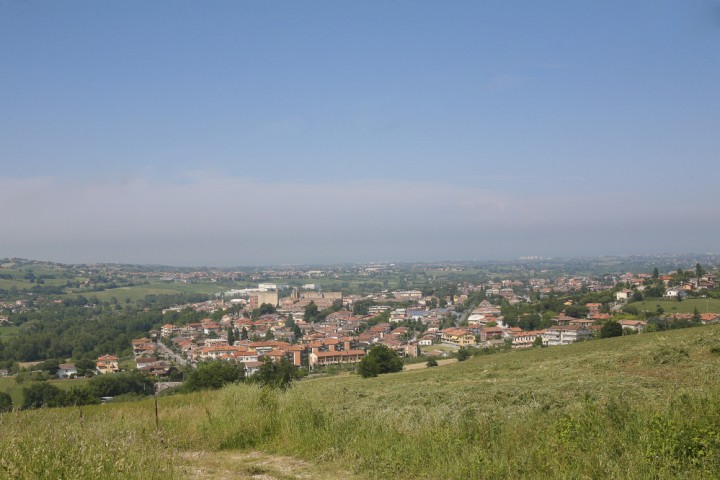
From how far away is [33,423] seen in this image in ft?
20.9

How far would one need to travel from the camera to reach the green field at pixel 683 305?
152 ft

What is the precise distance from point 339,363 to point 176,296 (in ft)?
272

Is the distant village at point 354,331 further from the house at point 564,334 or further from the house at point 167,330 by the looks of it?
the house at point 167,330

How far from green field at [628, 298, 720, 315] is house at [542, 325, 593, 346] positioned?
7799mm

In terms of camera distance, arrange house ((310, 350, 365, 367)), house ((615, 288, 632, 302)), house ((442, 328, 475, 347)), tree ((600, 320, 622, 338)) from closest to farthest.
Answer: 1. tree ((600, 320, 622, 338))
2. house ((310, 350, 365, 367))
3. house ((442, 328, 475, 347))
4. house ((615, 288, 632, 302))

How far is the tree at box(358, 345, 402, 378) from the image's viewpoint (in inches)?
1155

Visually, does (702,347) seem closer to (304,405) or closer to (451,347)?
Result: (304,405)

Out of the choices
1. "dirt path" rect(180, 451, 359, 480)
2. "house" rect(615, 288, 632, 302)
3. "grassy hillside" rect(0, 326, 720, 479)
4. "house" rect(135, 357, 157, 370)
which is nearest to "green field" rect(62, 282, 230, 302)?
"house" rect(135, 357, 157, 370)

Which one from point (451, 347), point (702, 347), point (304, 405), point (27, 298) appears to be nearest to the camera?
point (304, 405)

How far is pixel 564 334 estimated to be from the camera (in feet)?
165

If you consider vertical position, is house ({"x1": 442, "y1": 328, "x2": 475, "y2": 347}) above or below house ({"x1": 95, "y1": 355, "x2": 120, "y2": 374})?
below

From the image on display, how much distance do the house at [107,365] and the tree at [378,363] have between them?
2743 cm

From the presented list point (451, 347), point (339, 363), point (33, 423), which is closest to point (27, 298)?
point (339, 363)

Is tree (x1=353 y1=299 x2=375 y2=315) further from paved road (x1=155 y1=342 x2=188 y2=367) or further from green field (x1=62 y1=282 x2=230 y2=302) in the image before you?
green field (x1=62 y1=282 x2=230 y2=302)
